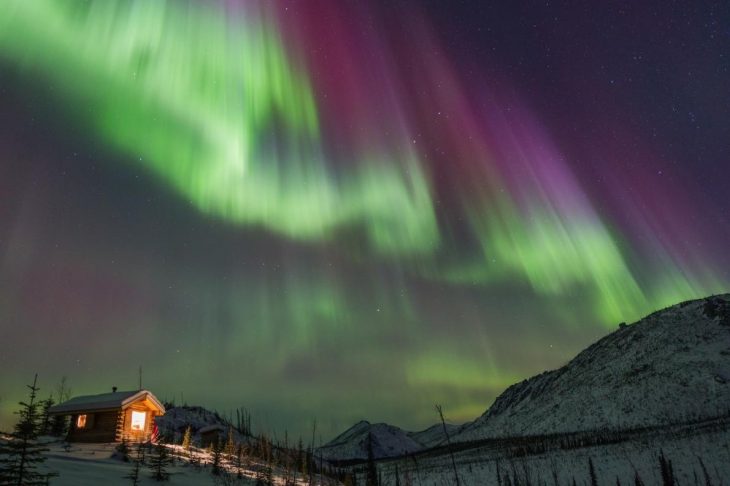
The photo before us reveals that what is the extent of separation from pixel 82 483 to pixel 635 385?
134460 millimetres

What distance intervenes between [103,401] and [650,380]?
12664 cm

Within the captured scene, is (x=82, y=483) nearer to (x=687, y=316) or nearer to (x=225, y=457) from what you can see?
(x=225, y=457)

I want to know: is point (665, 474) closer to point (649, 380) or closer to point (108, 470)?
point (108, 470)

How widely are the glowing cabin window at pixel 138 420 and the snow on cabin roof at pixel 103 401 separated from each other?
141cm

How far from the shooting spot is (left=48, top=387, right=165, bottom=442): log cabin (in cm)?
4206

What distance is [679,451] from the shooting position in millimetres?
57156

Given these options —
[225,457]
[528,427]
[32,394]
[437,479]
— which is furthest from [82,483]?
[528,427]

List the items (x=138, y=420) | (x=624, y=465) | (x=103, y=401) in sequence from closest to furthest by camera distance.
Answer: (x=103, y=401)
(x=138, y=420)
(x=624, y=465)

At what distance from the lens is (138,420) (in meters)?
44.8

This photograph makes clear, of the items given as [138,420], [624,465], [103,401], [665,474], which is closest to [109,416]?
[103,401]

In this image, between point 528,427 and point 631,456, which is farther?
point 528,427

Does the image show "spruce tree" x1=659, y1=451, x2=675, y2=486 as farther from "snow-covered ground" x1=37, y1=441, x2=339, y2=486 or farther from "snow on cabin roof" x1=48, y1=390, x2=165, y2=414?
"snow on cabin roof" x1=48, y1=390, x2=165, y2=414

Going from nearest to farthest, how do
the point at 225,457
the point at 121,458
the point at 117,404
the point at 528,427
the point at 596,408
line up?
the point at 121,458 → the point at 117,404 → the point at 225,457 → the point at 596,408 → the point at 528,427

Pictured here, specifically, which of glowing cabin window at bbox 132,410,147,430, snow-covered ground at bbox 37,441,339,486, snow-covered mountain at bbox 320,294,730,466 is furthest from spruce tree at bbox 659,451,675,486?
snow-covered mountain at bbox 320,294,730,466
